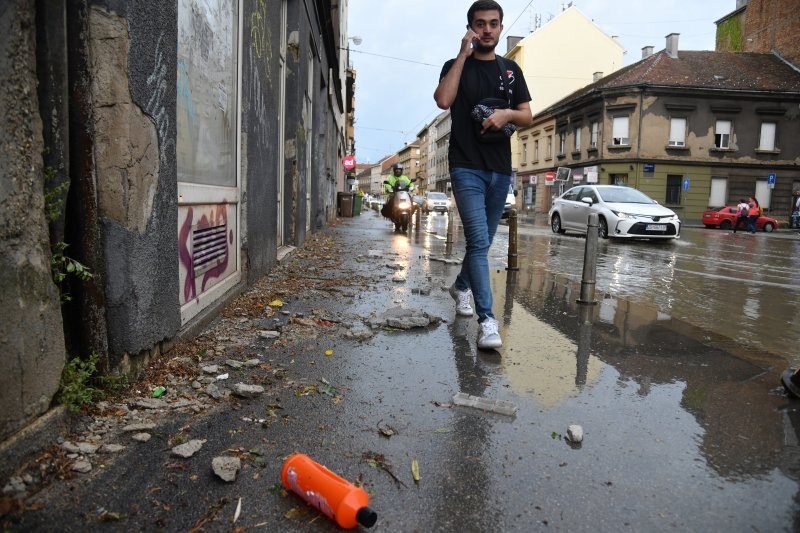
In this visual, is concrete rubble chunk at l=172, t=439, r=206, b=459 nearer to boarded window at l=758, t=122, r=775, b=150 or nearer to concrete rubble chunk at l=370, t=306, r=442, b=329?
concrete rubble chunk at l=370, t=306, r=442, b=329

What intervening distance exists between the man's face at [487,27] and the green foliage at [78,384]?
3.13 meters

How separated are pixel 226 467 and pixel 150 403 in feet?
2.45

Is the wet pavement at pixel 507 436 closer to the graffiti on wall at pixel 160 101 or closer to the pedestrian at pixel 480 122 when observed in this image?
the pedestrian at pixel 480 122

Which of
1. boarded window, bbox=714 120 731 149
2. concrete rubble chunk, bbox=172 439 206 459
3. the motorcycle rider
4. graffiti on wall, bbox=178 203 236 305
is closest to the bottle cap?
concrete rubble chunk, bbox=172 439 206 459

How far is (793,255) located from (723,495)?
13.5 m

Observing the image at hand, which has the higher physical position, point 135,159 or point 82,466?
point 135,159

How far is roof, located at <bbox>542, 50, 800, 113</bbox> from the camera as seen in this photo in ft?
121

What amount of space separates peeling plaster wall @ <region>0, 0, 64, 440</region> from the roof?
40222mm

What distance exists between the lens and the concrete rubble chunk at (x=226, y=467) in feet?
6.80

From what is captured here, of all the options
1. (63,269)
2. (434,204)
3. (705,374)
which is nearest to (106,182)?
(63,269)

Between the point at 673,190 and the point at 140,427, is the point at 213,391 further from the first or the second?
the point at 673,190

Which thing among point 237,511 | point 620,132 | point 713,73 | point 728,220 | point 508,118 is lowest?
point 237,511

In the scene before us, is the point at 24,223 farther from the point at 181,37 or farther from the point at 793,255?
the point at 793,255

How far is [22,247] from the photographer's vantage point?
6.65 ft
